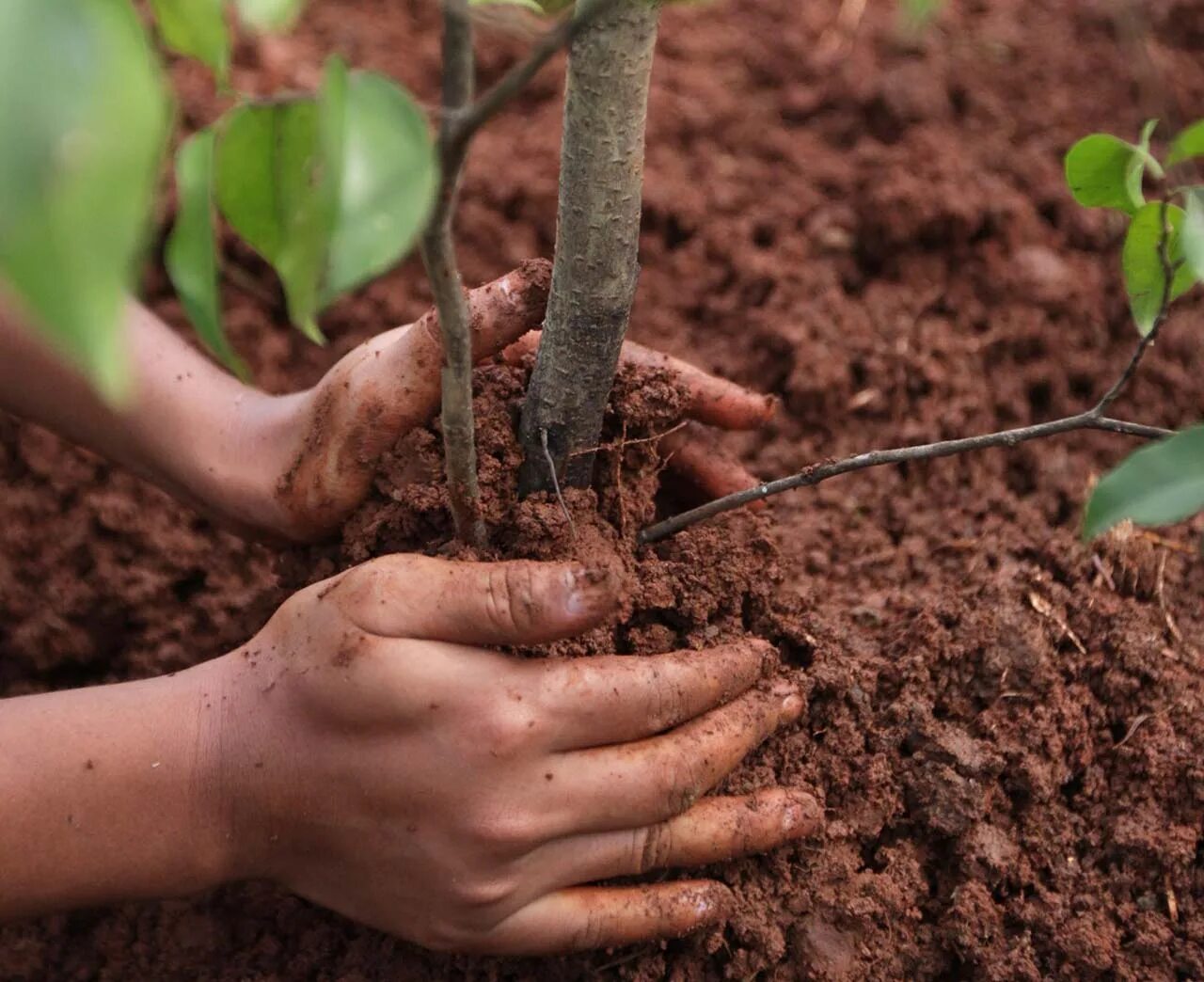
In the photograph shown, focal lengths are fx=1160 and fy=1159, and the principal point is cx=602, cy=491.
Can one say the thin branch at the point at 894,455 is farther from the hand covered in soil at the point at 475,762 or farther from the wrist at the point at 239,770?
the wrist at the point at 239,770

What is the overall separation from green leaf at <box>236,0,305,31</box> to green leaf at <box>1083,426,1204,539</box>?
543 mm

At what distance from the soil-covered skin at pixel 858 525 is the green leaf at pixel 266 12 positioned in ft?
1.93

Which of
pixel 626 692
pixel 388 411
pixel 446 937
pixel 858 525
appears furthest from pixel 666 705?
pixel 858 525

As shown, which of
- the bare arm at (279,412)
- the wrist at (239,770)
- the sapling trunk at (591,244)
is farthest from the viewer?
the bare arm at (279,412)

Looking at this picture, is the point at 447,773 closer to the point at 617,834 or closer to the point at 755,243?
the point at 617,834

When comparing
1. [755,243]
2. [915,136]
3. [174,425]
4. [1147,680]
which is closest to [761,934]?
[1147,680]

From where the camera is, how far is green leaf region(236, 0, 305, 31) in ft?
1.71

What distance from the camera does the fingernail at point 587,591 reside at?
2.98 ft

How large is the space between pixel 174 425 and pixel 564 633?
0.60 metres

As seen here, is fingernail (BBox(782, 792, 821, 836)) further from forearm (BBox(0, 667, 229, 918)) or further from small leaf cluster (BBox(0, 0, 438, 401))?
small leaf cluster (BBox(0, 0, 438, 401))

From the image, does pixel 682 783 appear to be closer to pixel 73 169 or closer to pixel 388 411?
pixel 388 411

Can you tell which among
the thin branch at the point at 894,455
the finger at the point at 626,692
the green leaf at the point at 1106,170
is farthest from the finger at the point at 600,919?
the green leaf at the point at 1106,170

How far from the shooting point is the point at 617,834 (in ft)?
3.28

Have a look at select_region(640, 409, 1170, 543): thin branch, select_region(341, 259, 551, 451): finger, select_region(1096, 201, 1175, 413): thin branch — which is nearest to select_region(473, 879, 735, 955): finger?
select_region(640, 409, 1170, 543): thin branch
